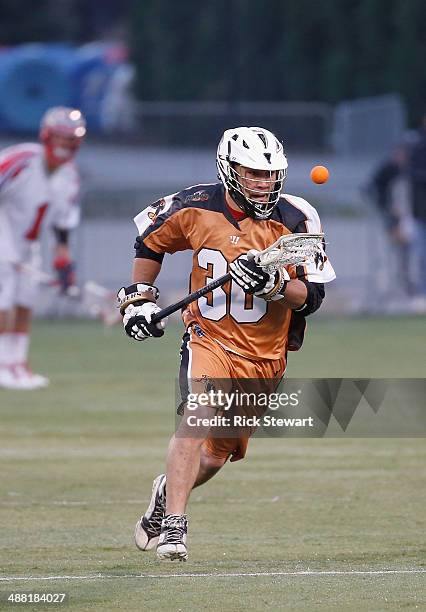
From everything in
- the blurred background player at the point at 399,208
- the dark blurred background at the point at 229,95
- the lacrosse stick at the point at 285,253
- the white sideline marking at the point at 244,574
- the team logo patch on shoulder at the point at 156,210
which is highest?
the dark blurred background at the point at 229,95

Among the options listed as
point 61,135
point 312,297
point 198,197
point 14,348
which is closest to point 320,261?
point 312,297

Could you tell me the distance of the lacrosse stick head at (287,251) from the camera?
23.5ft

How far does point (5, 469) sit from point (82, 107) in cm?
2543

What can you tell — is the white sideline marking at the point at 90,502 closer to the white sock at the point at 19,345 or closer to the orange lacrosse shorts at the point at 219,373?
the orange lacrosse shorts at the point at 219,373

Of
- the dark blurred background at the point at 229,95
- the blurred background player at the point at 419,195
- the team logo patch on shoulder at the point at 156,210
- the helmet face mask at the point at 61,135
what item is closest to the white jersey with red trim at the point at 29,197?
the helmet face mask at the point at 61,135

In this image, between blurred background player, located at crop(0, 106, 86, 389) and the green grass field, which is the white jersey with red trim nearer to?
blurred background player, located at crop(0, 106, 86, 389)

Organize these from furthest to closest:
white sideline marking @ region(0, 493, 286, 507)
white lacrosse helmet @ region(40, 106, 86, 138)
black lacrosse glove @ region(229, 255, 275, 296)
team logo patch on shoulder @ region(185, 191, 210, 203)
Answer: white lacrosse helmet @ region(40, 106, 86, 138)
white sideline marking @ region(0, 493, 286, 507)
team logo patch on shoulder @ region(185, 191, 210, 203)
black lacrosse glove @ region(229, 255, 275, 296)

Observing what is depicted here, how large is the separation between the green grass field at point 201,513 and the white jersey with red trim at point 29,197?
1366 millimetres

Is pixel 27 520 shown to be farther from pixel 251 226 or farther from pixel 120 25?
pixel 120 25

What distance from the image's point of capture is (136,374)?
608 inches

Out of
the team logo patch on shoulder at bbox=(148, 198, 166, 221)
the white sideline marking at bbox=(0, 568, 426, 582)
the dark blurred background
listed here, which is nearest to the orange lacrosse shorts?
the team logo patch on shoulder at bbox=(148, 198, 166, 221)

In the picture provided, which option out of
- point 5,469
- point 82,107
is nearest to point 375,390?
point 5,469

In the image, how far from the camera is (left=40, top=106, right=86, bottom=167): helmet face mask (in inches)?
567

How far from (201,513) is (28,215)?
652cm
